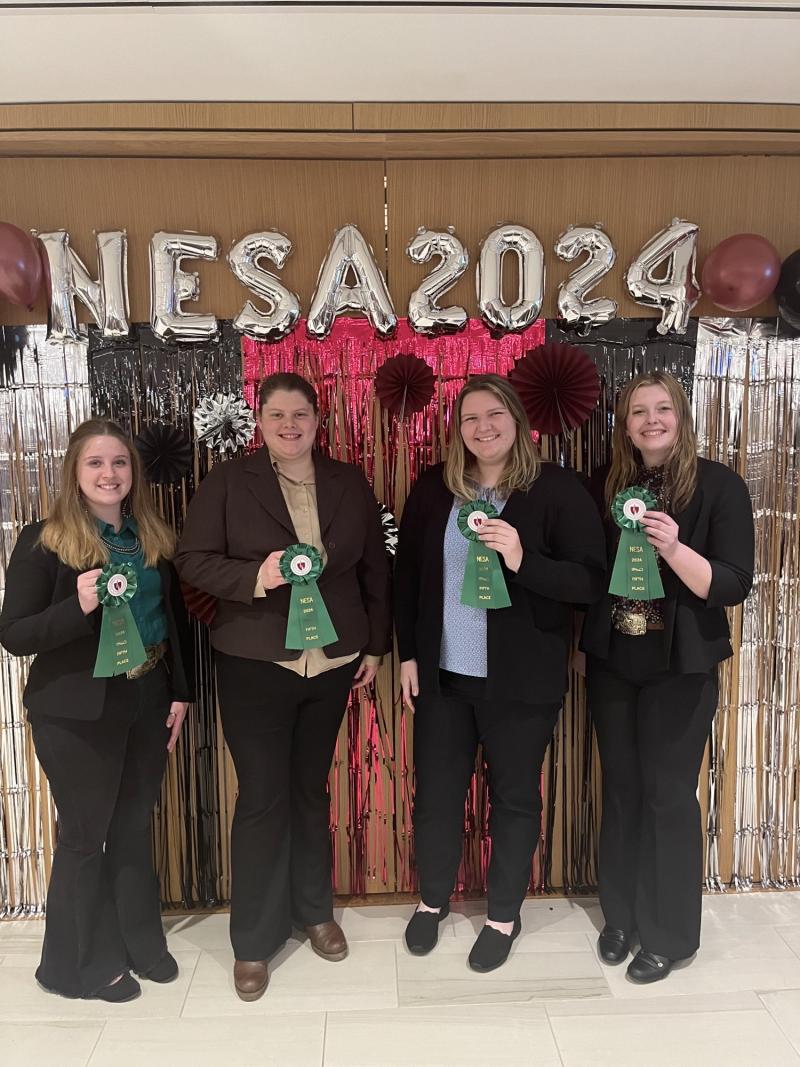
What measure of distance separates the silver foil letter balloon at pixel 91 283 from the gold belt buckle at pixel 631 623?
183cm

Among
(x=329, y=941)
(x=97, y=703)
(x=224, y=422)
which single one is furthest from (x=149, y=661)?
(x=329, y=941)

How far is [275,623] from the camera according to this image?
6.89 feet

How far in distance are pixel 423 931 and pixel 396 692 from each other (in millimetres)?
769

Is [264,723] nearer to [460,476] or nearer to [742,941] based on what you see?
[460,476]

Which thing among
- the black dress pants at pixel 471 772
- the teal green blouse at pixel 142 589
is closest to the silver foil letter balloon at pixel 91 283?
the teal green blouse at pixel 142 589

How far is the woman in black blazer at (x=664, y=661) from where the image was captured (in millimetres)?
2113

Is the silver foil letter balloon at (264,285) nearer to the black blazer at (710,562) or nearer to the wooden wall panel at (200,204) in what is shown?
the wooden wall panel at (200,204)

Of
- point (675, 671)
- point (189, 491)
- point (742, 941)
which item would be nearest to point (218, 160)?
point (189, 491)

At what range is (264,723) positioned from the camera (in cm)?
215

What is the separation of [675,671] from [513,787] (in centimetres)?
60

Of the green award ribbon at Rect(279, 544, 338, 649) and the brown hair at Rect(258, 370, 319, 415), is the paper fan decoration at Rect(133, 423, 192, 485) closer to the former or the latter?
the brown hair at Rect(258, 370, 319, 415)

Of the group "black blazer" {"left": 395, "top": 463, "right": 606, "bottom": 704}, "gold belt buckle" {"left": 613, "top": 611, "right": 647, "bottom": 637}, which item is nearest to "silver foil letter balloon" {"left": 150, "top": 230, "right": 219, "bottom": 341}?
"black blazer" {"left": 395, "top": 463, "right": 606, "bottom": 704}

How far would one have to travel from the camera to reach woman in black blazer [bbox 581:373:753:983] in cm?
211

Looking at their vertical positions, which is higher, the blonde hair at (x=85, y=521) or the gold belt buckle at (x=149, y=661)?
the blonde hair at (x=85, y=521)
